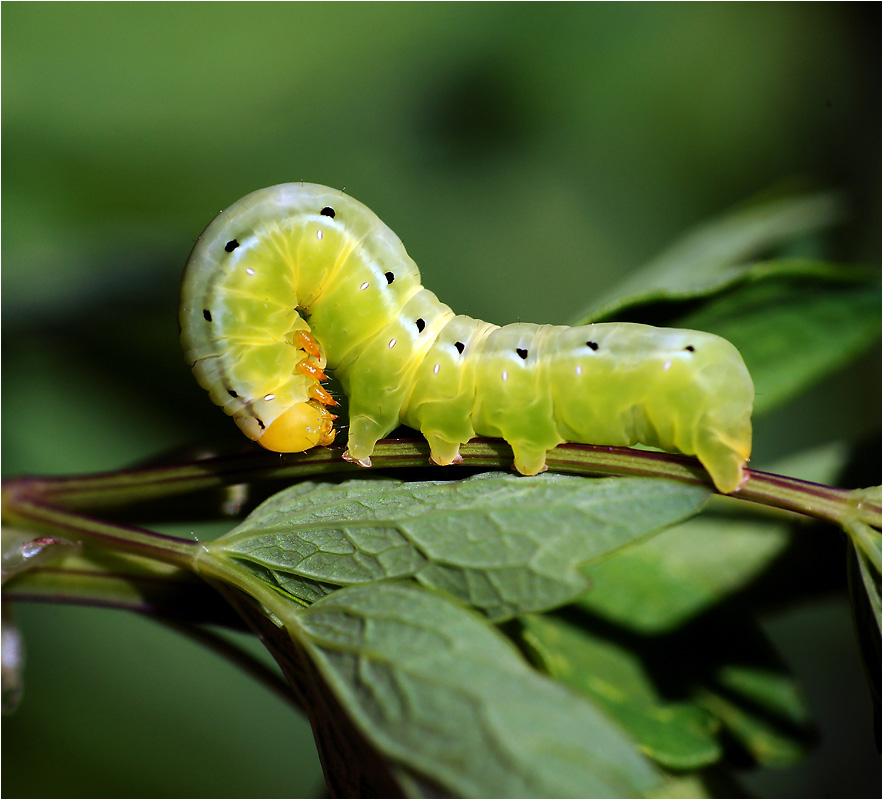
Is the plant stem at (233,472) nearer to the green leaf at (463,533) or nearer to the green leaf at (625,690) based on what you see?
the green leaf at (463,533)

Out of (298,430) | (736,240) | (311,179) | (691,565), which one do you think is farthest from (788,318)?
(311,179)

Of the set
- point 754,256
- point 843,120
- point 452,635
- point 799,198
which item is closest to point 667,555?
point 452,635

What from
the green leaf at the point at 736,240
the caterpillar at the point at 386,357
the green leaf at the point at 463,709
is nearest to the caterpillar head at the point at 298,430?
the caterpillar at the point at 386,357

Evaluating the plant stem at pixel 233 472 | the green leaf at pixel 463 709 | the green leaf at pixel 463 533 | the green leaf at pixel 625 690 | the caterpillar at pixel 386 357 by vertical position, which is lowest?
the green leaf at pixel 625 690

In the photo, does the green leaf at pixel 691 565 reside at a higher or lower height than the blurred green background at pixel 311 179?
lower

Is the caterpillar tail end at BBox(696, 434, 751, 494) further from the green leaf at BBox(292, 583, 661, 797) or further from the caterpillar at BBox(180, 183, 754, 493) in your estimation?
the green leaf at BBox(292, 583, 661, 797)

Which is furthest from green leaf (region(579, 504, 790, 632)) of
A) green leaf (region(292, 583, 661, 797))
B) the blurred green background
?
the blurred green background
